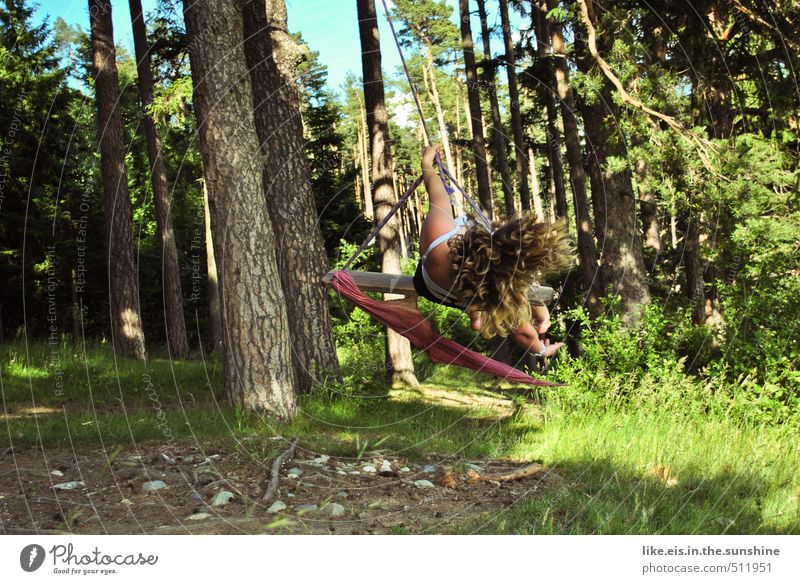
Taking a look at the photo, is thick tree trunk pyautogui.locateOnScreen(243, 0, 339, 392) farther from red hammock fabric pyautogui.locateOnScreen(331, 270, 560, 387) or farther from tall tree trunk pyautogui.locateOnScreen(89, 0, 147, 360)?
tall tree trunk pyautogui.locateOnScreen(89, 0, 147, 360)

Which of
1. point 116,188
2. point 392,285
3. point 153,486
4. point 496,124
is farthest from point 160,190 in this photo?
point 392,285

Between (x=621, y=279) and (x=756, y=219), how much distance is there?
8.51ft

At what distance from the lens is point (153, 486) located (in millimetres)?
5945

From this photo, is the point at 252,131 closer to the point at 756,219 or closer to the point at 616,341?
the point at 616,341

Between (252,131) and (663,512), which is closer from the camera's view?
(663,512)

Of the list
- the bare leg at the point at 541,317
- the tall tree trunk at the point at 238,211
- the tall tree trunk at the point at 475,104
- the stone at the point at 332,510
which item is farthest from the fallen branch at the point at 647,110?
the tall tree trunk at the point at 475,104

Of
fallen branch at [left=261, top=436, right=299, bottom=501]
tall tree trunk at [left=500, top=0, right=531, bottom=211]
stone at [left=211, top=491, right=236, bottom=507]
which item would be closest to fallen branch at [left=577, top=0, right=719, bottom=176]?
fallen branch at [left=261, top=436, right=299, bottom=501]

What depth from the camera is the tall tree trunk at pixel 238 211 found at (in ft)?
25.8

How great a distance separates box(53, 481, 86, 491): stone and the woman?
3.17 m

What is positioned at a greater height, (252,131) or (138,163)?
(138,163)

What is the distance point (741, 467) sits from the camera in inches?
242

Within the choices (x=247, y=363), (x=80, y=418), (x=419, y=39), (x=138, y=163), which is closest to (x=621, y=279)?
(x=247, y=363)

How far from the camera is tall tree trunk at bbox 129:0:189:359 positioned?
15727 mm

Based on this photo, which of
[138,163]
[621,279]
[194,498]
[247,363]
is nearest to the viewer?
[194,498]
